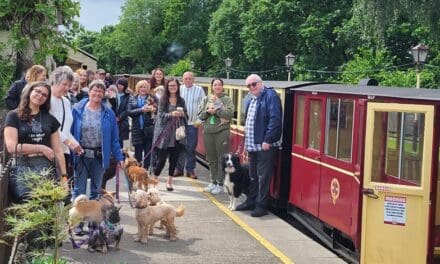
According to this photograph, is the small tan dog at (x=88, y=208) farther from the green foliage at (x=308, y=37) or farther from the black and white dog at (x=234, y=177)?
the green foliage at (x=308, y=37)

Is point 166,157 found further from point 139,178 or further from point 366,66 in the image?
point 366,66

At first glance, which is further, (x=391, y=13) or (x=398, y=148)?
(x=391, y=13)

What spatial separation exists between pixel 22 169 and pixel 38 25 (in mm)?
4810

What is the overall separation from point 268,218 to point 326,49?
43.8 m

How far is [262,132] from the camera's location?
31.0 ft

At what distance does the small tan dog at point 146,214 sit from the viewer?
7230mm

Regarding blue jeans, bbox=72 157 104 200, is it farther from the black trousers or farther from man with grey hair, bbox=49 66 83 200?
the black trousers

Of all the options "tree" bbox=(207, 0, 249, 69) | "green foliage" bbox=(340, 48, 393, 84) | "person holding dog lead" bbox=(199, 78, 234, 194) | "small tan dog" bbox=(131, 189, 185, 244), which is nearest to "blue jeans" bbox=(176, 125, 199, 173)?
"person holding dog lead" bbox=(199, 78, 234, 194)

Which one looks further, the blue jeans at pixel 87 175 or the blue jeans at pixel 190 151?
the blue jeans at pixel 190 151

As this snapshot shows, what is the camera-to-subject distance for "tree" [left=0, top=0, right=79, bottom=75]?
31.8ft

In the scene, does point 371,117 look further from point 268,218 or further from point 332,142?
point 268,218

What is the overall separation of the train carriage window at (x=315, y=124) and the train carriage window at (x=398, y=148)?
1783 millimetres

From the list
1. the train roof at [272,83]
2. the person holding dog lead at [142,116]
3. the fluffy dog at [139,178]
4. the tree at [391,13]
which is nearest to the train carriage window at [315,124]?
the train roof at [272,83]

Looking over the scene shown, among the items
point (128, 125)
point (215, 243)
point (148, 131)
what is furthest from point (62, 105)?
point (128, 125)
